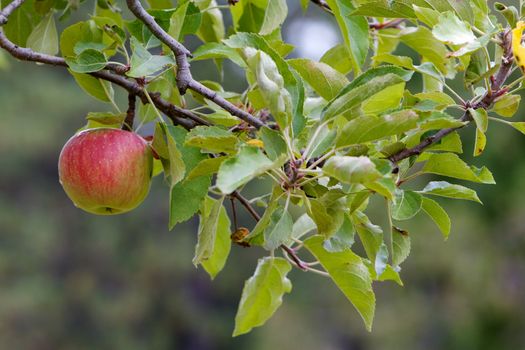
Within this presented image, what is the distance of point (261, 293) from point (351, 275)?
10cm

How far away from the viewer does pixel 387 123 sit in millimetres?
683

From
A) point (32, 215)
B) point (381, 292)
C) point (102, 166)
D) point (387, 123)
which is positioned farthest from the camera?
point (32, 215)

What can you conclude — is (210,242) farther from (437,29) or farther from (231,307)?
(231,307)

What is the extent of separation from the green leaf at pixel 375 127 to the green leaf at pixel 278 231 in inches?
4.0

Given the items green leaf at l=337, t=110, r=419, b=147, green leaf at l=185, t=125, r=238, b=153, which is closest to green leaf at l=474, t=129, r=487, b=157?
green leaf at l=337, t=110, r=419, b=147

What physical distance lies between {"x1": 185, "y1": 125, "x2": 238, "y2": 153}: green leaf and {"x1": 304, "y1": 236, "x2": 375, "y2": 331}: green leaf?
18 centimetres

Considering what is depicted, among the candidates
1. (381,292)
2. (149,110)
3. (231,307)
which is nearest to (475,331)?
(381,292)

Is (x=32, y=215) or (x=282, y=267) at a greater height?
(x=282, y=267)

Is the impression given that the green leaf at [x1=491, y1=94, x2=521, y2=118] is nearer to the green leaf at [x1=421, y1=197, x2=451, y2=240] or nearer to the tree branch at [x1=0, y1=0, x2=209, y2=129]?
the green leaf at [x1=421, y1=197, x2=451, y2=240]

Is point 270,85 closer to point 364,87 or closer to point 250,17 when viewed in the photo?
point 364,87

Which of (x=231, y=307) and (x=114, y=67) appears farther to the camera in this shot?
(x=231, y=307)

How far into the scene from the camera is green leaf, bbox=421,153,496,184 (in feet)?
2.60

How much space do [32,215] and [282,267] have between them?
24.4 feet

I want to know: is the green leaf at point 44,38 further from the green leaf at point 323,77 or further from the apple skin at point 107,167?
the green leaf at point 323,77
